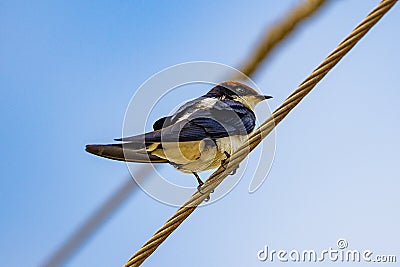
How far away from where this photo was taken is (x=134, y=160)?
3145 millimetres

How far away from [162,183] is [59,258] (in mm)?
1157

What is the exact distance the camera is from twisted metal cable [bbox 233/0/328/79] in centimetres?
239

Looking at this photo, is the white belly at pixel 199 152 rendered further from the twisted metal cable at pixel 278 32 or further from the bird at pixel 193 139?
the twisted metal cable at pixel 278 32

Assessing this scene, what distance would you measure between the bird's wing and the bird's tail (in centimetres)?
A: 5

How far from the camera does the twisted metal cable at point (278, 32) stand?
239 cm

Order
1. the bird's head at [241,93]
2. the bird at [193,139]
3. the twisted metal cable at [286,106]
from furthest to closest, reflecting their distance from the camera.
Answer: the bird's head at [241,93] → the bird at [193,139] → the twisted metal cable at [286,106]

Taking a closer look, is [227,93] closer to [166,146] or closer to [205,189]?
[166,146]

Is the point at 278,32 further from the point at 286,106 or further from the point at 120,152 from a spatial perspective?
the point at 120,152

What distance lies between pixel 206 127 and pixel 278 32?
93 cm

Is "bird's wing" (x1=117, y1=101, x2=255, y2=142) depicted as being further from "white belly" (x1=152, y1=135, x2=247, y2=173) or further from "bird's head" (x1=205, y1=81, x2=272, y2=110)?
"bird's head" (x1=205, y1=81, x2=272, y2=110)

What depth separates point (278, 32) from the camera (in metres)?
2.50

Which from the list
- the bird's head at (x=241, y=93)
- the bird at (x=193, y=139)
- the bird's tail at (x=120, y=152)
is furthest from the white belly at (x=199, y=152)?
the bird's head at (x=241, y=93)

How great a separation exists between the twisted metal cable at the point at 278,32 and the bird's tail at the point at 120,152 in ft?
2.61

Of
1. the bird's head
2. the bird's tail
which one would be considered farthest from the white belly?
the bird's head
